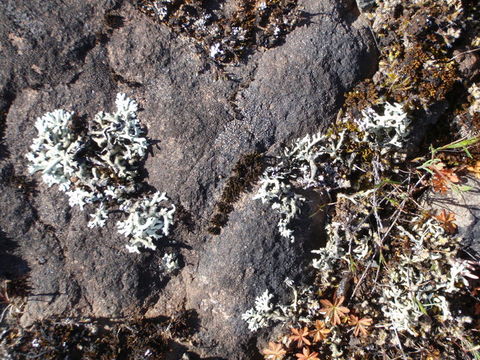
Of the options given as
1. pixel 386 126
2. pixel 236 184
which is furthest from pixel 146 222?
pixel 386 126

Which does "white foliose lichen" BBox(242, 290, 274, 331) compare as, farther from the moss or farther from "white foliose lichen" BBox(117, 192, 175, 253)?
the moss

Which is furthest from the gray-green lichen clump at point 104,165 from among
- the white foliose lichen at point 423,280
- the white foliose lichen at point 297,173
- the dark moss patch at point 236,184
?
the white foliose lichen at point 423,280

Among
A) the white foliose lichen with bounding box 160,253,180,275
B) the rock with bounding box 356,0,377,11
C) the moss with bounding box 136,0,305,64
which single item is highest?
the rock with bounding box 356,0,377,11

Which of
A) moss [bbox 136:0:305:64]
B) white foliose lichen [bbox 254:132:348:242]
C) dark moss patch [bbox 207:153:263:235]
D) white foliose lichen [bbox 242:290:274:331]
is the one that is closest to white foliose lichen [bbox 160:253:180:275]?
dark moss patch [bbox 207:153:263:235]

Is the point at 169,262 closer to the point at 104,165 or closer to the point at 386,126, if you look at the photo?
the point at 104,165

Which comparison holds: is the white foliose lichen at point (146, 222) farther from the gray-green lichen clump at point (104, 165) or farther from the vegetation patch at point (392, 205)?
the vegetation patch at point (392, 205)
